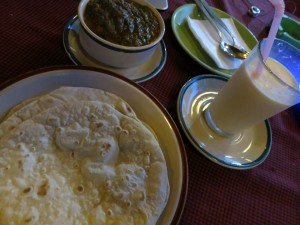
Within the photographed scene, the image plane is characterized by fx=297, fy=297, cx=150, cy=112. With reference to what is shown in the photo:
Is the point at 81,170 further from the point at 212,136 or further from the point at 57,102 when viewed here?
the point at 212,136

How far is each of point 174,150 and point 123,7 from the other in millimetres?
481

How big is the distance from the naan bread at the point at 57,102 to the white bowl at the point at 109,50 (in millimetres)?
135

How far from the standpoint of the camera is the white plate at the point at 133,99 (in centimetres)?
71

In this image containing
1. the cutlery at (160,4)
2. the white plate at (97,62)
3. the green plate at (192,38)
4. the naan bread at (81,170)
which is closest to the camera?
the naan bread at (81,170)

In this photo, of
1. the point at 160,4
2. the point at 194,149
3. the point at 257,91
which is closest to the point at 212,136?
the point at 194,149

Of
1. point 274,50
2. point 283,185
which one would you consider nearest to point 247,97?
point 274,50

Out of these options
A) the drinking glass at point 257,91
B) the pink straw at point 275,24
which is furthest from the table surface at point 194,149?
the pink straw at point 275,24

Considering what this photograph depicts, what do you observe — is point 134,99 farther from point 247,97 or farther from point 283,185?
point 283,185

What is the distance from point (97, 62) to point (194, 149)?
0.40 m

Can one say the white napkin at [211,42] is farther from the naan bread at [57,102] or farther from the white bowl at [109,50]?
the naan bread at [57,102]

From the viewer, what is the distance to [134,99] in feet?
2.80

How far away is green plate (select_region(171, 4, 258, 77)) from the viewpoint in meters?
1.14

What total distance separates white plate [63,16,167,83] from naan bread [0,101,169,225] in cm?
22

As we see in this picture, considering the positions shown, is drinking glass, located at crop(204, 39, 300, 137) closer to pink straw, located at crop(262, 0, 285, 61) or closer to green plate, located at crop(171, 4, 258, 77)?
pink straw, located at crop(262, 0, 285, 61)
